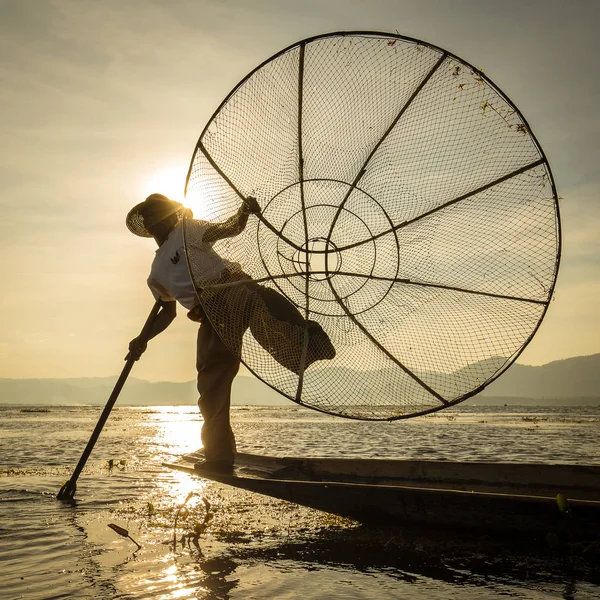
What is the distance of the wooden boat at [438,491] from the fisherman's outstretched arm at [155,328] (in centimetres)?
109

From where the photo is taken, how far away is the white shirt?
16.3 feet

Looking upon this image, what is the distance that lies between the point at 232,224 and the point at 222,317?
75 cm

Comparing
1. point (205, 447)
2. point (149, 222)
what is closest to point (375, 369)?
point (205, 447)

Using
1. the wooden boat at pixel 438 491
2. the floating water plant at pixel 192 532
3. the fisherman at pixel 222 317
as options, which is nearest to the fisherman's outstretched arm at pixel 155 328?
the fisherman at pixel 222 317


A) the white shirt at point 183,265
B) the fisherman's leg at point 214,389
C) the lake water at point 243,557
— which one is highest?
the white shirt at point 183,265

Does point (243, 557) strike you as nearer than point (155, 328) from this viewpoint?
Yes

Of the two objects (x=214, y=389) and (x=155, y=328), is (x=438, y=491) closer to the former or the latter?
(x=214, y=389)

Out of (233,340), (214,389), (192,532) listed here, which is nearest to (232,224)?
(233,340)

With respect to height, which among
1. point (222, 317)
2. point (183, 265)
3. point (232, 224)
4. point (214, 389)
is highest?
point (232, 224)

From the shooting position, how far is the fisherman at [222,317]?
499cm

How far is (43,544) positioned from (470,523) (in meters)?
2.81

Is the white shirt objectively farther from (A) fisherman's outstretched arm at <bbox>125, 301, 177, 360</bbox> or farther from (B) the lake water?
(B) the lake water

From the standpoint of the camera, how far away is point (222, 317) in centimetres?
499

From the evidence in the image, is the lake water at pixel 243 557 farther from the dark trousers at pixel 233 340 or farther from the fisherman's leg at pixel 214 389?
the dark trousers at pixel 233 340
